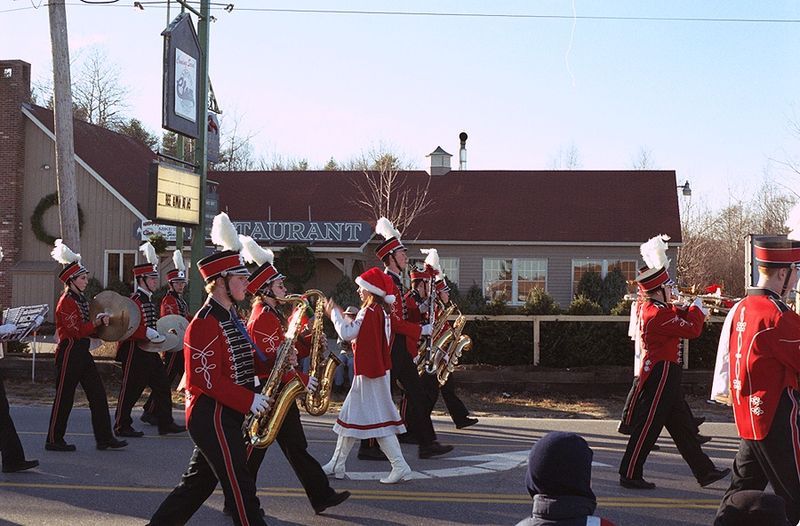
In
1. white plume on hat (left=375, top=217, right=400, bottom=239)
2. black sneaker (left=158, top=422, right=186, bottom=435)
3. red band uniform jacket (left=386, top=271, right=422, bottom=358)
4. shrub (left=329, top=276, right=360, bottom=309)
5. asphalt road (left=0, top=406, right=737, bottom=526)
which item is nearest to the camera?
asphalt road (left=0, top=406, right=737, bottom=526)

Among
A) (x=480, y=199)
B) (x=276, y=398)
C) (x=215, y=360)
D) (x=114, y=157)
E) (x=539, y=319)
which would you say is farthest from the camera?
(x=114, y=157)

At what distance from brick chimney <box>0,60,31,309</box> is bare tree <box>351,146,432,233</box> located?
430 inches

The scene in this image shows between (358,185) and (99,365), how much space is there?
1561cm

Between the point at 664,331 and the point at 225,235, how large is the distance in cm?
407

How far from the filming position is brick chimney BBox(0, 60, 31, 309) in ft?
95.0

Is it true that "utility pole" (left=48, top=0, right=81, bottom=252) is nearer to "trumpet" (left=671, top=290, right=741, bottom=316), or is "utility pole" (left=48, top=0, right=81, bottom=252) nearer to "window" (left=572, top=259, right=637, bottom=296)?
"trumpet" (left=671, top=290, right=741, bottom=316)

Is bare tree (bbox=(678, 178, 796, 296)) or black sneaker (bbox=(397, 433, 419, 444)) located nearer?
black sneaker (bbox=(397, 433, 419, 444))

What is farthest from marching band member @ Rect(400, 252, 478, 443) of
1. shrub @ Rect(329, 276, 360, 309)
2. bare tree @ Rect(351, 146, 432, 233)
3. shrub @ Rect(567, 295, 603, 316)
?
bare tree @ Rect(351, 146, 432, 233)

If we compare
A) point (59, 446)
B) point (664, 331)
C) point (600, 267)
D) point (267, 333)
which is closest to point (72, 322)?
point (59, 446)

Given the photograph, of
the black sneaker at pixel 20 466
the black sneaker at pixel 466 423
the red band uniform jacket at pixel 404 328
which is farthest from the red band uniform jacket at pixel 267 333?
the black sneaker at pixel 466 423

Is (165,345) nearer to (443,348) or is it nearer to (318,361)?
(443,348)

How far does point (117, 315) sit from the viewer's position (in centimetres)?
1038

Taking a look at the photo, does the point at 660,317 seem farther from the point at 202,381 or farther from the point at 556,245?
the point at 556,245

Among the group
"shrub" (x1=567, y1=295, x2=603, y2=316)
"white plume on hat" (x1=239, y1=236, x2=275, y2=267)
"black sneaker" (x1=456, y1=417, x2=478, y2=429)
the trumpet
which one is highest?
"white plume on hat" (x1=239, y1=236, x2=275, y2=267)
